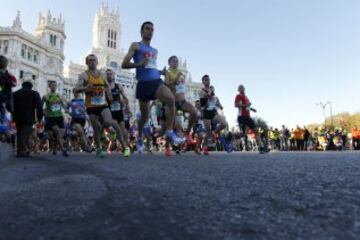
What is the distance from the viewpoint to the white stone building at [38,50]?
59.1 meters

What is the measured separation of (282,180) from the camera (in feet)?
8.34

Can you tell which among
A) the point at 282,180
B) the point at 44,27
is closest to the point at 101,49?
the point at 44,27

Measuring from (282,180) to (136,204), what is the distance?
115 cm

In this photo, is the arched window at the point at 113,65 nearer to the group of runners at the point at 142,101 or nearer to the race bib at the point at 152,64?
the group of runners at the point at 142,101

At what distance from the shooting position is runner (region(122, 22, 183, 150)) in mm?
6188

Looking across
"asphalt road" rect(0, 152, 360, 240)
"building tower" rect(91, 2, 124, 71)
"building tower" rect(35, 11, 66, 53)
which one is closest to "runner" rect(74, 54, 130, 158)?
"asphalt road" rect(0, 152, 360, 240)

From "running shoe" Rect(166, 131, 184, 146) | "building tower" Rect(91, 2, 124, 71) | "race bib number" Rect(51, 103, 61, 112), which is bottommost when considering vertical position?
"running shoe" Rect(166, 131, 184, 146)

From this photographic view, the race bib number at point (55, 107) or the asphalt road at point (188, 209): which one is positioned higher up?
the race bib number at point (55, 107)

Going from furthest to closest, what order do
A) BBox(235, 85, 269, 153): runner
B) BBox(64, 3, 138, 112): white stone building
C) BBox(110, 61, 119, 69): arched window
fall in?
BBox(110, 61, 119, 69): arched window → BBox(64, 3, 138, 112): white stone building → BBox(235, 85, 269, 153): runner

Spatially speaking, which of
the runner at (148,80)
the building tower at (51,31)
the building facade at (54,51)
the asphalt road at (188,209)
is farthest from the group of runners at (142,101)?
the building tower at (51,31)

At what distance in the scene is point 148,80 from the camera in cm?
631

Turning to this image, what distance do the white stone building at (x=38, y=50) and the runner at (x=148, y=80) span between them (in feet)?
175

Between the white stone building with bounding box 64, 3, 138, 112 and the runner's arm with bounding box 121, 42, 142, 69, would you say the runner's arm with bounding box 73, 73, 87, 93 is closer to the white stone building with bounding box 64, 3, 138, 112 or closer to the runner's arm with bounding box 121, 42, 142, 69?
the runner's arm with bounding box 121, 42, 142, 69

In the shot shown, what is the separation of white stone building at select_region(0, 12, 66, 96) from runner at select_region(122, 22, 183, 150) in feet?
175
